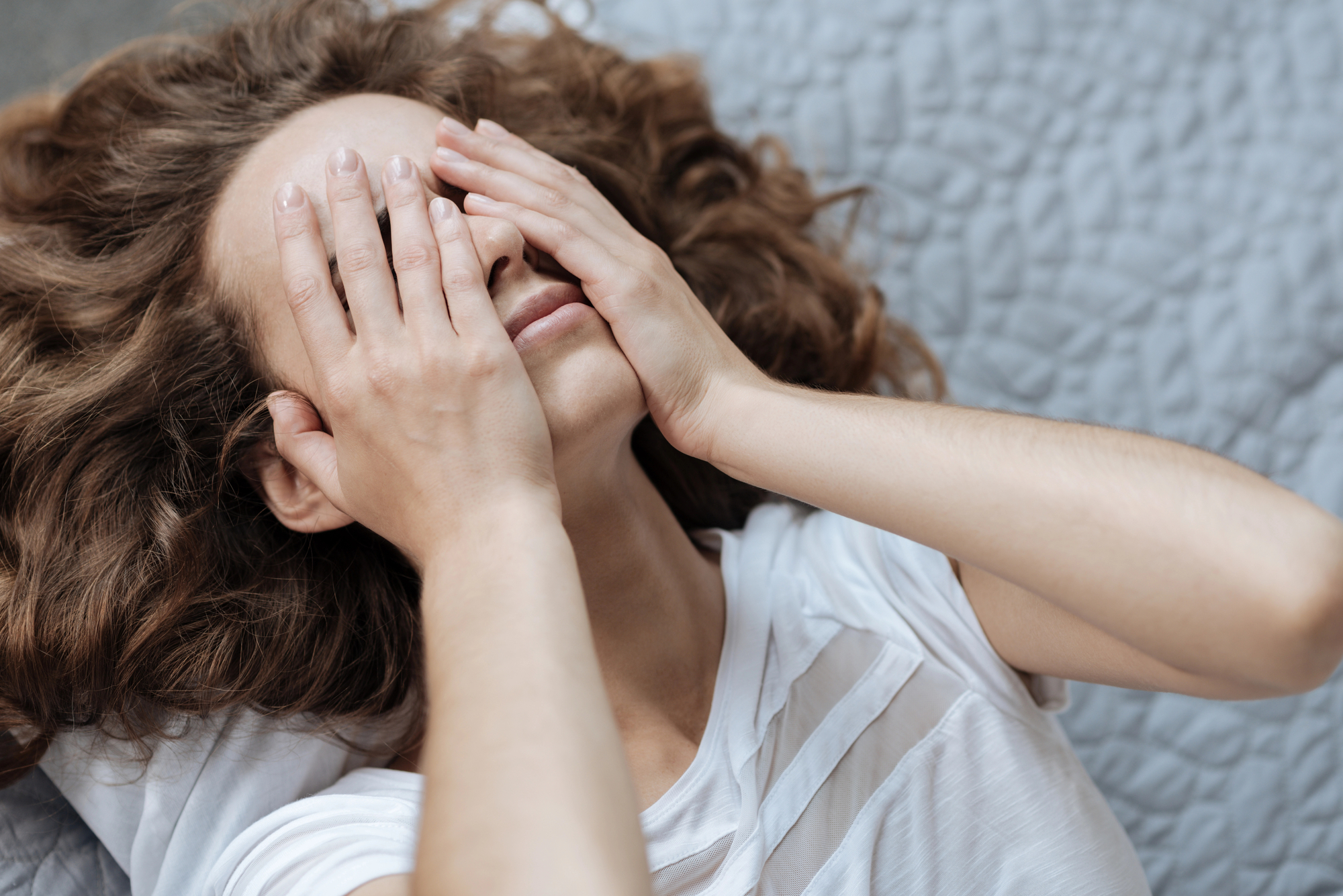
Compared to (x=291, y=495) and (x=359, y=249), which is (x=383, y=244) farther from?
(x=291, y=495)

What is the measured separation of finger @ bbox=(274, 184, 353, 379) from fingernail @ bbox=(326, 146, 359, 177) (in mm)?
35

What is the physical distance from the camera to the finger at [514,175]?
79 cm

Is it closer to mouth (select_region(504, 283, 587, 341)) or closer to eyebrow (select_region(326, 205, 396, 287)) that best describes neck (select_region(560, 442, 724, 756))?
mouth (select_region(504, 283, 587, 341))

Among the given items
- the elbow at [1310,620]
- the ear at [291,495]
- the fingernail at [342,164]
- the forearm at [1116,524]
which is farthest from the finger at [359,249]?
the elbow at [1310,620]

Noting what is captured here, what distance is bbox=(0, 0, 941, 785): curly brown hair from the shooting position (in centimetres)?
88

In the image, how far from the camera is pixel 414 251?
720mm

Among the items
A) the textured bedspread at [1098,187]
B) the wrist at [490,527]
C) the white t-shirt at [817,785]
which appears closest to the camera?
the wrist at [490,527]

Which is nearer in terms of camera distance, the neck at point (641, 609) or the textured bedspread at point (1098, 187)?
the neck at point (641, 609)

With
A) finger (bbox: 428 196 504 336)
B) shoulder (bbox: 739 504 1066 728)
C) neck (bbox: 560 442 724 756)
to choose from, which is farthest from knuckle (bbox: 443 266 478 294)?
shoulder (bbox: 739 504 1066 728)

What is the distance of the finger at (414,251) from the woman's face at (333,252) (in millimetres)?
34

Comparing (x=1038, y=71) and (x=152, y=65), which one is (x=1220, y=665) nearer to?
(x=1038, y=71)

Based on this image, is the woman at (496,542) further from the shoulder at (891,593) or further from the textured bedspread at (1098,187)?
the textured bedspread at (1098,187)

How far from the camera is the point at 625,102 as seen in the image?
3.96 ft

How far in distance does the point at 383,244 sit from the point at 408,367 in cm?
13
